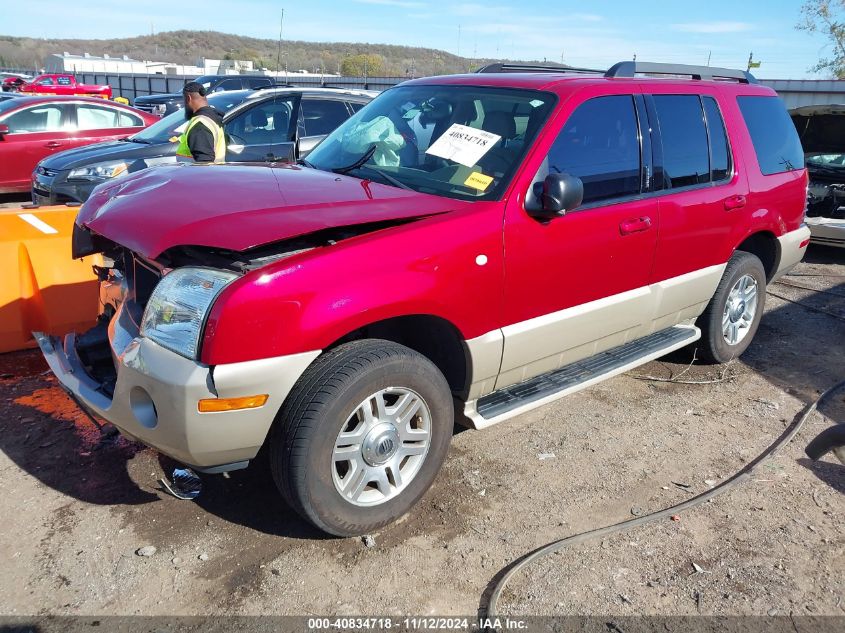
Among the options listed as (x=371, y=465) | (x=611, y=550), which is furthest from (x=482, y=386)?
(x=611, y=550)

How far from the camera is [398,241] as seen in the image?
2928mm

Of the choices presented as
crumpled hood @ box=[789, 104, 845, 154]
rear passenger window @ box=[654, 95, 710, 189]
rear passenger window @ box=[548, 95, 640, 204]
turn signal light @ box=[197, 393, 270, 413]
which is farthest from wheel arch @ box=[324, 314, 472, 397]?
crumpled hood @ box=[789, 104, 845, 154]

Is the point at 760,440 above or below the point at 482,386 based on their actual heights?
below

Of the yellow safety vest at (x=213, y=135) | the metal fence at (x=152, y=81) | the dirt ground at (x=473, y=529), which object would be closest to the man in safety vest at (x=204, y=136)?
the yellow safety vest at (x=213, y=135)

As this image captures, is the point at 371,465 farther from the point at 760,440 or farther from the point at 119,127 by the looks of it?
the point at 119,127

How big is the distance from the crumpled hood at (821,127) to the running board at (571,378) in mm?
5475

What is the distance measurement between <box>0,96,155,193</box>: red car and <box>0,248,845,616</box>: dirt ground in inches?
302

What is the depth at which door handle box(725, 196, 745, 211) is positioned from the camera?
180 inches

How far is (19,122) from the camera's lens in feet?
35.2

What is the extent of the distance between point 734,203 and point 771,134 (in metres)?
0.94

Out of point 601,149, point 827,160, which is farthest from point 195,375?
point 827,160

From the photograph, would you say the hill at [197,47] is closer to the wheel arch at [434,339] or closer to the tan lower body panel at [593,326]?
the tan lower body panel at [593,326]

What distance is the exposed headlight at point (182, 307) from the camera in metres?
2.63

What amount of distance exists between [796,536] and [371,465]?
2064mm
